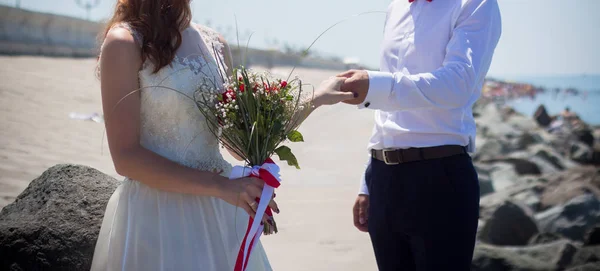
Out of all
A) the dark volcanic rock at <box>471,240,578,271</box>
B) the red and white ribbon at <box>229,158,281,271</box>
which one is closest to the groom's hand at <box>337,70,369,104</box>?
the red and white ribbon at <box>229,158,281,271</box>

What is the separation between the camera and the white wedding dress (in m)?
2.50

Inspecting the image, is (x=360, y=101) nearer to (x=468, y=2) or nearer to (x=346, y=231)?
(x=468, y=2)

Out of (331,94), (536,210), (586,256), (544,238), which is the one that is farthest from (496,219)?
(331,94)

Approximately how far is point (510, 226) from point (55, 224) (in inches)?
227

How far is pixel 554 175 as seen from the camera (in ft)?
38.2

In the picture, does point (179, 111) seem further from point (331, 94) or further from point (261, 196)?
point (331, 94)

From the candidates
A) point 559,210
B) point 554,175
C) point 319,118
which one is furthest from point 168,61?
point 319,118

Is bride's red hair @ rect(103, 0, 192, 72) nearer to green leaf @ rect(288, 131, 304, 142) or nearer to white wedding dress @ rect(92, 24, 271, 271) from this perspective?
white wedding dress @ rect(92, 24, 271, 271)

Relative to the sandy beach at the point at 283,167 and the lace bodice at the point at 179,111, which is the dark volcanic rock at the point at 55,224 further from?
the lace bodice at the point at 179,111

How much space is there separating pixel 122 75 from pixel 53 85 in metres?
16.6

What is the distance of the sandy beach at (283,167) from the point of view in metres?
6.43

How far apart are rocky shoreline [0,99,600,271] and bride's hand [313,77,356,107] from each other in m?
1.32

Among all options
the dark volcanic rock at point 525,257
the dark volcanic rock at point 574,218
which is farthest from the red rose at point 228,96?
the dark volcanic rock at point 574,218

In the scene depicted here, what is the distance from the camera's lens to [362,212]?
3.31 m
